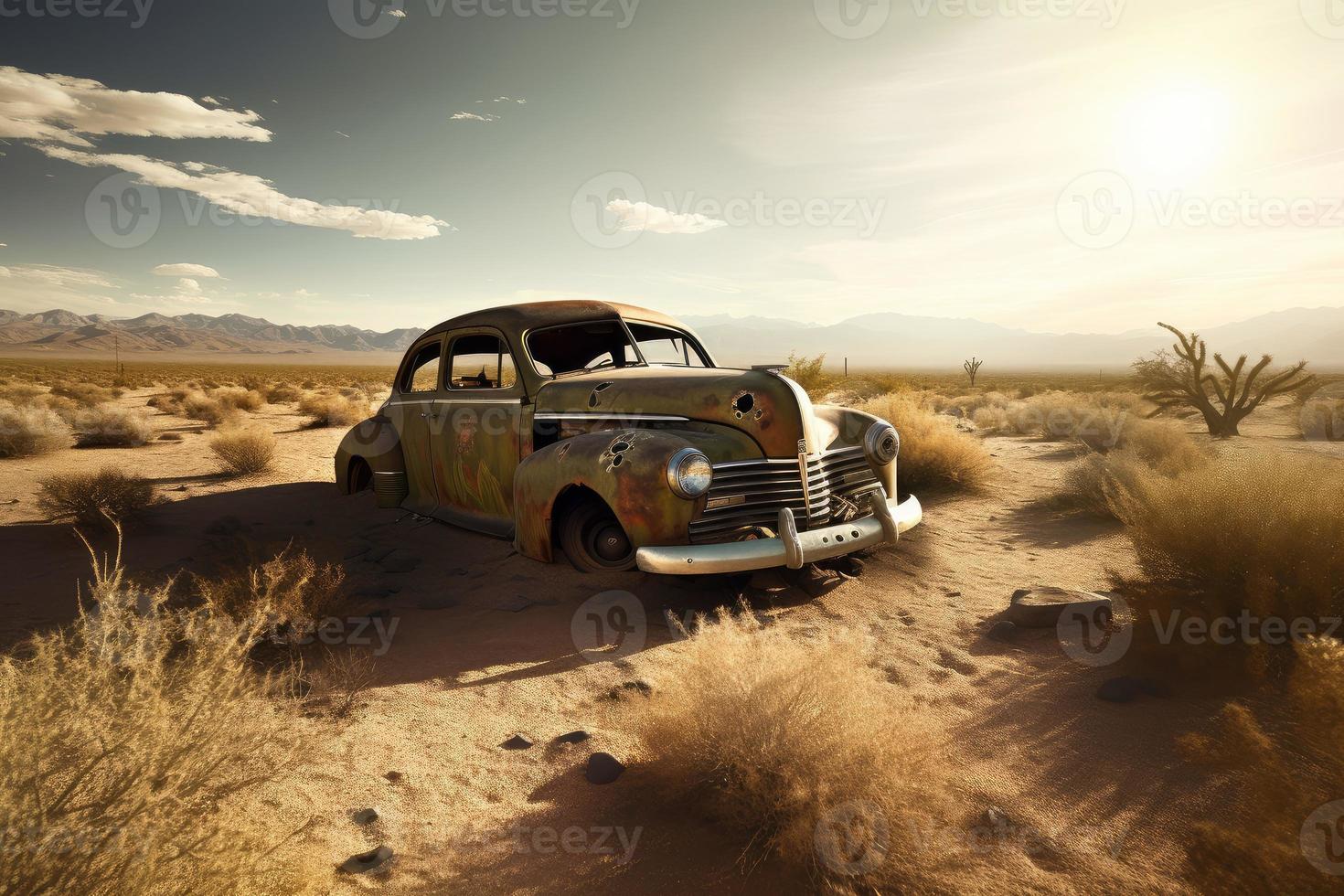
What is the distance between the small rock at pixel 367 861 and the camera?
2.17 m

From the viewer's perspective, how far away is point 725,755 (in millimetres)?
2449

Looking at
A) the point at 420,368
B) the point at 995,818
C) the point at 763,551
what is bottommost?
the point at 995,818

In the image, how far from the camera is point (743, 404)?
14.3 ft

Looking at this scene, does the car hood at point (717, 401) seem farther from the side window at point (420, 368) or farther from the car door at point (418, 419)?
the side window at point (420, 368)

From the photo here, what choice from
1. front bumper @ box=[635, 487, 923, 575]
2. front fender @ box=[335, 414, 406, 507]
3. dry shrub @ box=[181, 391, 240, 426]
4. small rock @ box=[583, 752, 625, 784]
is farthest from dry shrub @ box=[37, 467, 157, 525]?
dry shrub @ box=[181, 391, 240, 426]

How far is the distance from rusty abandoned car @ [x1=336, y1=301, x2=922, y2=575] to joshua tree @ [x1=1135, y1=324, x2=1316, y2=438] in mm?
13222

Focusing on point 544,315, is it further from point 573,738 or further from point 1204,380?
point 1204,380

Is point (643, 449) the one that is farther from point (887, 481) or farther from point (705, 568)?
point (887, 481)

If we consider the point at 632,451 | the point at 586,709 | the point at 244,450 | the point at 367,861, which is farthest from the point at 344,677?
the point at 244,450

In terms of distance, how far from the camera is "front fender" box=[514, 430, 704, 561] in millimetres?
3867

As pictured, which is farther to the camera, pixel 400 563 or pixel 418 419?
pixel 418 419

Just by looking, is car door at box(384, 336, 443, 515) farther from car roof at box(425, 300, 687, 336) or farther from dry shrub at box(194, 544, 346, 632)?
dry shrub at box(194, 544, 346, 632)

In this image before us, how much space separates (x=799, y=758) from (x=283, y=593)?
11.2ft

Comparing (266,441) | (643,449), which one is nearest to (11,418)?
(266,441)
